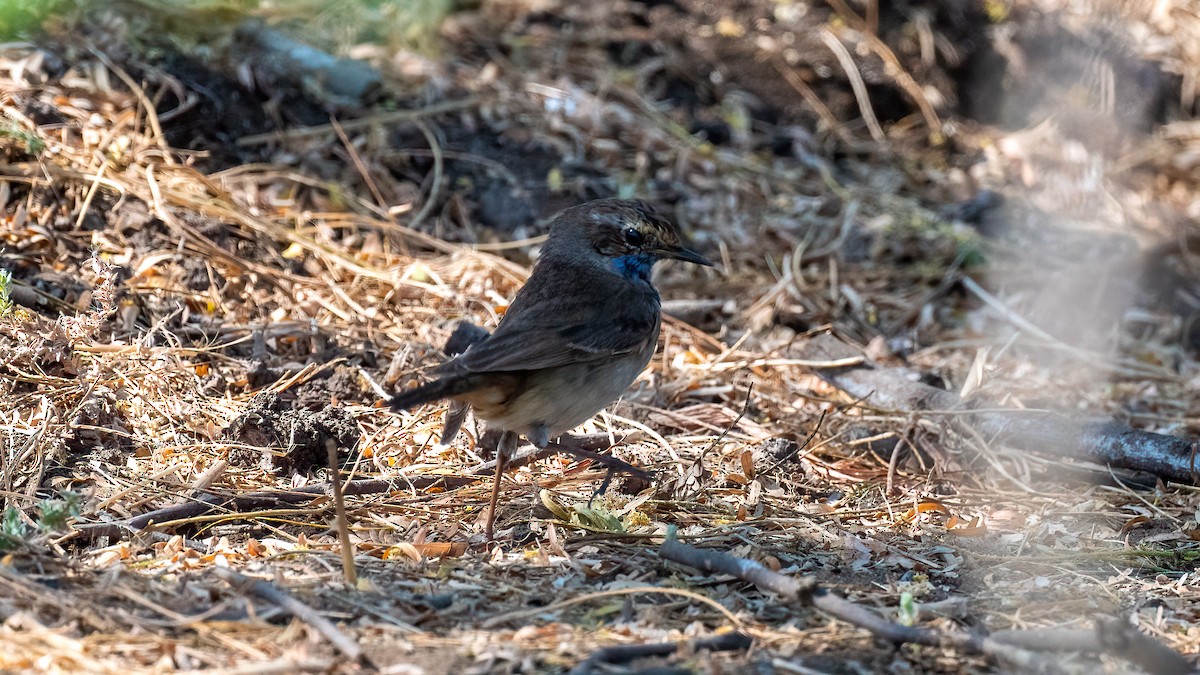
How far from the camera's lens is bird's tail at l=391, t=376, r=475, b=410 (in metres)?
4.09

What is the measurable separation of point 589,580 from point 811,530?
1.12 metres

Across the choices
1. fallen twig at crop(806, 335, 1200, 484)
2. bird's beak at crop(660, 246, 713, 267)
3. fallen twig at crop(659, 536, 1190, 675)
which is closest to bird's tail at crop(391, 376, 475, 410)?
fallen twig at crop(659, 536, 1190, 675)

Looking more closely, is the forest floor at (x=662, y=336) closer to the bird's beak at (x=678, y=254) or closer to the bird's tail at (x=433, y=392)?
the bird's tail at (x=433, y=392)

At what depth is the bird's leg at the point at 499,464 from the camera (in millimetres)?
4594

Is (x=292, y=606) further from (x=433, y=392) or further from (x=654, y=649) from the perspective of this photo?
(x=654, y=649)

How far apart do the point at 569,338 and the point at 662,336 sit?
191 cm

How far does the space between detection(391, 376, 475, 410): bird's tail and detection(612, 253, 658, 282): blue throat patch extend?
1.24m

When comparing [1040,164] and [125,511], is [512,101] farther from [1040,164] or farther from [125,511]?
[125,511]

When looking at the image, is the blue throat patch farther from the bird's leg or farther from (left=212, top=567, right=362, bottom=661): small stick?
(left=212, top=567, right=362, bottom=661): small stick

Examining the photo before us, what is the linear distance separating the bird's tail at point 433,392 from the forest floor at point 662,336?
0.60 metres

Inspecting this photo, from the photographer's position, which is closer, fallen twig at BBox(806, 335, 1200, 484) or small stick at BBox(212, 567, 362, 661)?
small stick at BBox(212, 567, 362, 661)

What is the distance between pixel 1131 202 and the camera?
9453 millimetres

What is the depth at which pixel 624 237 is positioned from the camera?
5.49 meters

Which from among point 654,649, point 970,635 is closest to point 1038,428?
point 970,635
